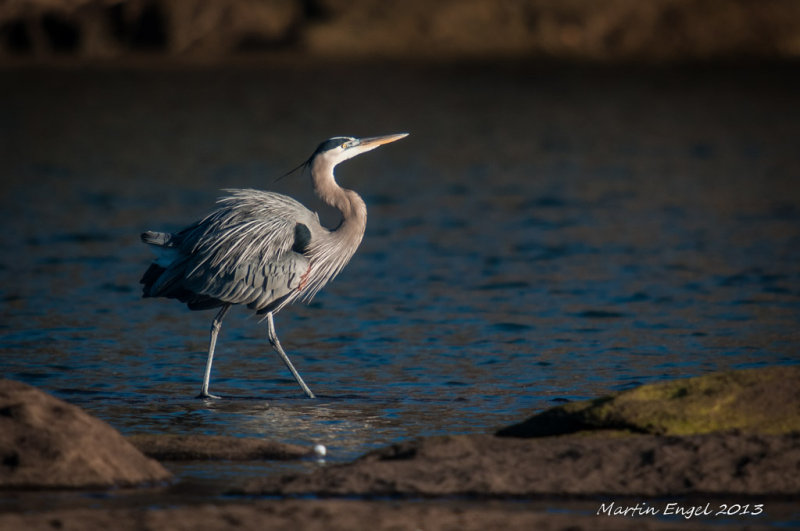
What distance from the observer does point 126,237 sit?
16.7 metres

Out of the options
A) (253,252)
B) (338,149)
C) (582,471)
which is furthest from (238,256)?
(582,471)

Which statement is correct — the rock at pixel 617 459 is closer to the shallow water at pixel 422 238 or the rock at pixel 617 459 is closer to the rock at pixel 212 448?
the rock at pixel 212 448

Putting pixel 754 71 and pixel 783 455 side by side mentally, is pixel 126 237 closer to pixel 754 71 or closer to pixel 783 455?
pixel 783 455

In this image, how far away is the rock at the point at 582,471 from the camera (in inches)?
250

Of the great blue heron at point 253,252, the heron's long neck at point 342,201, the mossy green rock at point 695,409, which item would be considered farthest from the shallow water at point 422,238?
the mossy green rock at point 695,409

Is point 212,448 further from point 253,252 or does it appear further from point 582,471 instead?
point 253,252

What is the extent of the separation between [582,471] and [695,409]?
982 mm

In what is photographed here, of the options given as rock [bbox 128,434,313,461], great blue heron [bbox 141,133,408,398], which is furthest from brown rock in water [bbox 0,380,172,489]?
great blue heron [bbox 141,133,408,398]

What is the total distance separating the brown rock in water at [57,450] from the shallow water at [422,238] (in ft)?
1.43

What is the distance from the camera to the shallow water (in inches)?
382

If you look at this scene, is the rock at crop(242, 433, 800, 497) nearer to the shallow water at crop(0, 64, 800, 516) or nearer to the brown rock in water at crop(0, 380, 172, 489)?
the brown rock in water at crop(0, 380, 172, 489)

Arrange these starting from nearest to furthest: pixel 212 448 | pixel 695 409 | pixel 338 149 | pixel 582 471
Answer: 1. pixel 582 471
2. pixel 695 409
3. pixel 212 448
4. pixel 338 149

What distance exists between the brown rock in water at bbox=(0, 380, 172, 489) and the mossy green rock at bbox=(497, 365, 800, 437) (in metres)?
2.09

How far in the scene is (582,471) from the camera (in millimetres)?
6457
